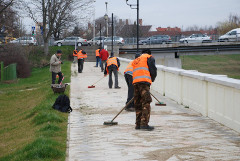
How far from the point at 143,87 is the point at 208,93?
2346 millimetres

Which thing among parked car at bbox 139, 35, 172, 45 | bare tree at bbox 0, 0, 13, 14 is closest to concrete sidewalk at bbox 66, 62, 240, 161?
bare tree at bbox 0, 0, 13, 14

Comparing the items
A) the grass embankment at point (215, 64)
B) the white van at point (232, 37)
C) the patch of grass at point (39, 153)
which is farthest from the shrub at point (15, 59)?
the patch of grass at point (39, 153)

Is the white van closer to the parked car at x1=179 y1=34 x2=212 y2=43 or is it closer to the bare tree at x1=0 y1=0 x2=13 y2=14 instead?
the parked car at x1=179 y1=34 x2=212 y2=43

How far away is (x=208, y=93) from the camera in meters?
12.3

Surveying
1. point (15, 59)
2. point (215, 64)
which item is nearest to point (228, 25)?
point (215, 64)

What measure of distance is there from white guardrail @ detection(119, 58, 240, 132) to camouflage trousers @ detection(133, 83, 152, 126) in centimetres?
176

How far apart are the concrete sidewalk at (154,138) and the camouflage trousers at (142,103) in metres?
0.30

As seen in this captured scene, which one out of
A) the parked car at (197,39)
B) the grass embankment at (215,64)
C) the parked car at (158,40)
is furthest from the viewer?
the grass embankment at (215,64)

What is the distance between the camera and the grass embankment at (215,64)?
70688mm

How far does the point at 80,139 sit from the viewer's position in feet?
32.1

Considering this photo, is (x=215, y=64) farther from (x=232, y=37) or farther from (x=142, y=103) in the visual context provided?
(x=142, y=103)

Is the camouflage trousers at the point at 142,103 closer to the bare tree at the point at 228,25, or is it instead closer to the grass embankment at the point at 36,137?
the grass embankment at the point at 36,137

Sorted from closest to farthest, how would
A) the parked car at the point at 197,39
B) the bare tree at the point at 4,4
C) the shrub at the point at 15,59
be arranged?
the bare tree at the point at 4,4, the shrub at the point at 15,59, the parked car at the point at 197,39

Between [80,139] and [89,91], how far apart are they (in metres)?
10.7
